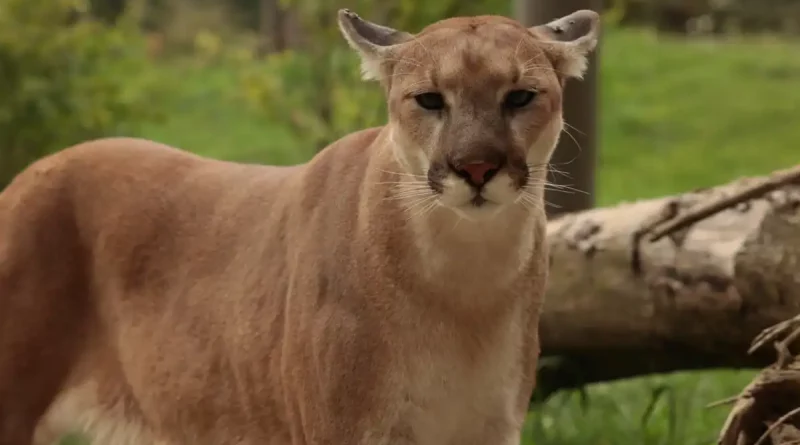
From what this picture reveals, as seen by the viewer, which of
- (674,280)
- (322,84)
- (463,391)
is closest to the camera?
(463,391)

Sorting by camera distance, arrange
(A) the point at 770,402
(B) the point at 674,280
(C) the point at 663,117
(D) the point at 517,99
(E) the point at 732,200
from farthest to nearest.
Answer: (C) the point at 663,117 < (B) the point at 674,280 < (E) the point at 732,200 < (A) the point at 770,402 < (D) the point at 517,99

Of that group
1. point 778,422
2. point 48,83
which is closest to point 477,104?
point 778,422

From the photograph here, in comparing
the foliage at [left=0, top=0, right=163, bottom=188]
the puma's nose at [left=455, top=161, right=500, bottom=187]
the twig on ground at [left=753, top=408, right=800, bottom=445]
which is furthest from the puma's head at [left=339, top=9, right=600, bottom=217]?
the foliage at [left=0, top=0, right=163, bottom=188]

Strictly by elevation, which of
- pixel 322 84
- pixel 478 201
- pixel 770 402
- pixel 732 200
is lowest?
pixel 322 84

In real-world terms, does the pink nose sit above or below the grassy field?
above

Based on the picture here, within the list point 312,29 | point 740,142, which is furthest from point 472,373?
point 740,142

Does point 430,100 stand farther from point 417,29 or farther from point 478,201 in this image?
point 417,29

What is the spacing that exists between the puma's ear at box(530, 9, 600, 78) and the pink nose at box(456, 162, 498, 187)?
0.37m

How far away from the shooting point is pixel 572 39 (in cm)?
244

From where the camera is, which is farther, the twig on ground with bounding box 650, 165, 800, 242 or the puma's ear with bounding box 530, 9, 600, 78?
the twig on ground with bounding box 650, 165, 800, 242

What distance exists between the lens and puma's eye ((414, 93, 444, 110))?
87.0 inches

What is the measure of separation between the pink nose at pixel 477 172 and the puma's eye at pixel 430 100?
0.18 meters

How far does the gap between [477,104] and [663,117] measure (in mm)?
7220

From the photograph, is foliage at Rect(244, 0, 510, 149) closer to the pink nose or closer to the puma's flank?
the puma's flank
